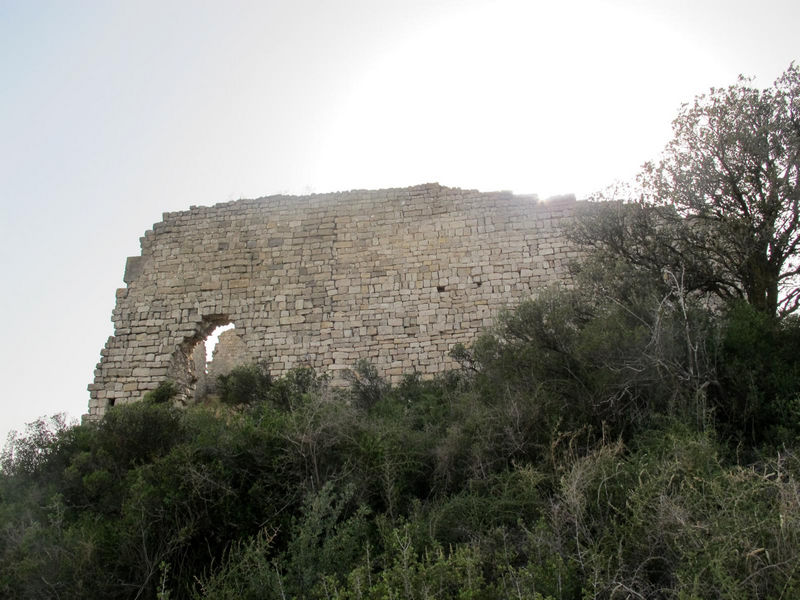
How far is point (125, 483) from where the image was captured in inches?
Answer: 250

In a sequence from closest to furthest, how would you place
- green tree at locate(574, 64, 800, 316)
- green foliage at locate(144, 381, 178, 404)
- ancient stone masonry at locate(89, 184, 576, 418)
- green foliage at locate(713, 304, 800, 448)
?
green foliage at locate(713, 304, 800, 448) → green tree at locate(574, 64, 800, 316) → green foliage at locate(144, 381, 178, 404) → ancient stone masonry at locate(89, 184, 576, 418)

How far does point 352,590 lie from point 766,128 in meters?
7.59

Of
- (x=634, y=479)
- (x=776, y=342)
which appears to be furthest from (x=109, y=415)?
(x=776, y=342)

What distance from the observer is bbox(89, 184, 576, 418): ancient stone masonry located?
39.6 feet

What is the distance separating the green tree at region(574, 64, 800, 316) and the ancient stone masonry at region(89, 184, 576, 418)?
8.56 feet

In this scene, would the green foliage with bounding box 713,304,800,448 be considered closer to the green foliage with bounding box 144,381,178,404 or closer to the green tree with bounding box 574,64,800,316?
the green tree with bounding box 574,64,800,316

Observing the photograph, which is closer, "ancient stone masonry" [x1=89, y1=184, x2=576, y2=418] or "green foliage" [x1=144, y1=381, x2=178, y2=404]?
"green foliage" [x1=144, y1=381, x2=178, y2=404]

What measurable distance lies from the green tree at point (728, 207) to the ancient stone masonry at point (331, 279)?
261cm

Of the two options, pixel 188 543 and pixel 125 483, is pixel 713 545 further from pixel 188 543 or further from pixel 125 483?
pixel 125 483

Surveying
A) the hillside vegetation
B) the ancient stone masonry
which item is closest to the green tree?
the hillside vegetation

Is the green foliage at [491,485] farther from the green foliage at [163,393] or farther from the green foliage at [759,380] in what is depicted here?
the green foliage at [163,393]

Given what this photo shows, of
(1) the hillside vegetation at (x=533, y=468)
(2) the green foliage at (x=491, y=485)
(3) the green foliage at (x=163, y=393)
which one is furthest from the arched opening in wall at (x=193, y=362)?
(2) the green foliage at (x=491, y=485)

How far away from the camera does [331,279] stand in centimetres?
1264

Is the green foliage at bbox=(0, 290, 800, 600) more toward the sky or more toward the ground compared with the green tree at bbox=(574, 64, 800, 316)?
more toward the ground
